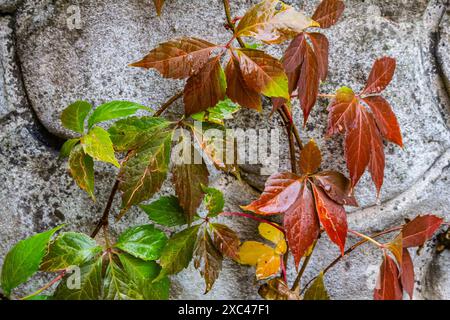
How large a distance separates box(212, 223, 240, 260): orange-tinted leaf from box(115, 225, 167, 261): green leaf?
87 millimetres

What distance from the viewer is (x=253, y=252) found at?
89 cm

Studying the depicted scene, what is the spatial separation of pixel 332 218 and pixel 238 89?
24 centimetres

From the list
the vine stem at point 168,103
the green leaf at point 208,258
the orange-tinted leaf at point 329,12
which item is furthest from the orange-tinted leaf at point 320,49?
the green leaf at point 208,258

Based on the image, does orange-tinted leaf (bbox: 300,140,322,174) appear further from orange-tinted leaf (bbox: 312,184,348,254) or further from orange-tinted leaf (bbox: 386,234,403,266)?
orange-tinted leaf (bbox: 386,234,403,266)

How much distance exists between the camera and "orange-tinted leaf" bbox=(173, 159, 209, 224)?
72 cm

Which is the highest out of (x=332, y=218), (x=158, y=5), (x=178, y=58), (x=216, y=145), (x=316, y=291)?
(x=158, y=5)

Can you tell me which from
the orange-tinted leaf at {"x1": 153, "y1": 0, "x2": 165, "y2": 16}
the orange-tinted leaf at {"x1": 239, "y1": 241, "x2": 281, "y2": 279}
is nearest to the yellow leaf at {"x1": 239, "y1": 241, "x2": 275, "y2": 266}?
the orange-tinted leaf at {"x1": 239, "y1": 241, "x2": 281, "y2": 279}

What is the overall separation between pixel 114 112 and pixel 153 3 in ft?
0.81

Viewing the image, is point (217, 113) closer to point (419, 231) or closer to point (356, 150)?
point (356, 150)

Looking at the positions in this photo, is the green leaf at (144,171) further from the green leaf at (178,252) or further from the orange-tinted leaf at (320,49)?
the orange-tinted leaf at (320,49)

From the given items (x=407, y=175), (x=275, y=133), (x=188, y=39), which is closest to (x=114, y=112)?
(x=188, y=39)

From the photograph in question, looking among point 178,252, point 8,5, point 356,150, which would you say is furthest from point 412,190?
point 8,5

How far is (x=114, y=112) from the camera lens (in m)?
0.74

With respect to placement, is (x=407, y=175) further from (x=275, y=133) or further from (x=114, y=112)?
A: (x=114, y=112)
